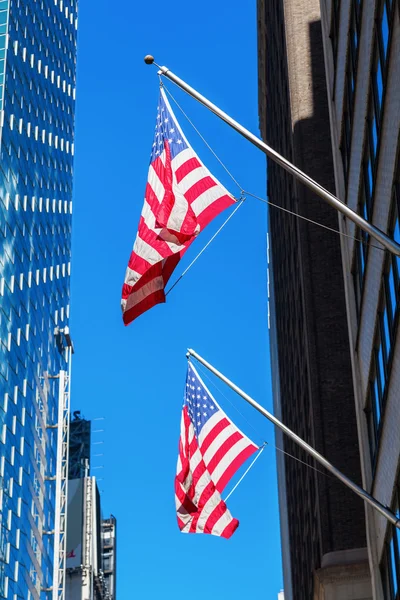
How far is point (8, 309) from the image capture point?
74562 mm

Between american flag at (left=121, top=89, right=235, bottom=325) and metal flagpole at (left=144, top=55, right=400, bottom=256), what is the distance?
166 cm

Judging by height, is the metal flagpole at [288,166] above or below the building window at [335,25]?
below

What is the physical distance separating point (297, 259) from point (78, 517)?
9357 centimetres

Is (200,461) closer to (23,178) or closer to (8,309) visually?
(8,309)

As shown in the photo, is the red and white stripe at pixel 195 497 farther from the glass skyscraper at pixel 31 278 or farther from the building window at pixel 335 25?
the glass skyscraper at pixel 31 278

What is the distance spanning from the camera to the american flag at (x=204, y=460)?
26281mm

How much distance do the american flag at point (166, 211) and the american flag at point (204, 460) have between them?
6.10 meters

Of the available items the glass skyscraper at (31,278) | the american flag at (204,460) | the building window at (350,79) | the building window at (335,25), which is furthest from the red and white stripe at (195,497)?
the glass skyscraper at (31,278)

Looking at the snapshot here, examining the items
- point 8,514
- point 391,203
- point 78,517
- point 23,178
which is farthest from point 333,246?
point 78,517

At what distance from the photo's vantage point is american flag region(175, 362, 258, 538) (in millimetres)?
26281

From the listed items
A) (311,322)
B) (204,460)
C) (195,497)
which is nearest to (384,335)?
(204,460)

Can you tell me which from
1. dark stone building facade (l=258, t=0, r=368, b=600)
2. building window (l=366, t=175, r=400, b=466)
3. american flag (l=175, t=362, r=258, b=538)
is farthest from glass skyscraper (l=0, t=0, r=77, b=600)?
building window (l=366, t=175, r=400, b=466)

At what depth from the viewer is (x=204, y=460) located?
26719mm

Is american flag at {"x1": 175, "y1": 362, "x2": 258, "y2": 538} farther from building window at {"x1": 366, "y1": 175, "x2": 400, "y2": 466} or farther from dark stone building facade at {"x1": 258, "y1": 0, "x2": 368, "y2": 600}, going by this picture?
dark stone building facade at {"x1": 258, "y1": 0, "x2": 368, "y2": 600}
